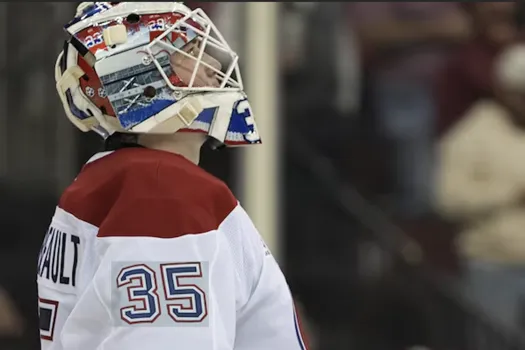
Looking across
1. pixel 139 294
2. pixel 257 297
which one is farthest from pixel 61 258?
pixel 257 297

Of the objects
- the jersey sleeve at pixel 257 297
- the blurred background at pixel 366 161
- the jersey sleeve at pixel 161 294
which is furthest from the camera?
the blurred background at pixel 366 161

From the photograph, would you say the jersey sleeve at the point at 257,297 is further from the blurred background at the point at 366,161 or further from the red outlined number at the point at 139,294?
the blurred background at the point at 366,161

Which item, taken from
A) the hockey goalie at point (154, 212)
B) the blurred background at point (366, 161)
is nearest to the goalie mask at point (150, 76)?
the hockey goalie at point (154, 212)

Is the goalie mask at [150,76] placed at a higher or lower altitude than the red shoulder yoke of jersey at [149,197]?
higher

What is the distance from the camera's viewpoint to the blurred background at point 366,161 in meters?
3.63

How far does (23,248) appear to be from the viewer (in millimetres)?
3652

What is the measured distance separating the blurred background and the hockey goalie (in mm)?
1965

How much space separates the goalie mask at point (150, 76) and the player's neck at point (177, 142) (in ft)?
0.11

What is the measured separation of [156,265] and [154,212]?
8 cm

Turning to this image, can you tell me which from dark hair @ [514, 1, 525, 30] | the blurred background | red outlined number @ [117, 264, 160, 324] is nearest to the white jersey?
red outlined number @ [117, 264, 160, 324]

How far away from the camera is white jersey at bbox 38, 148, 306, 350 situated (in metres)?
1.38

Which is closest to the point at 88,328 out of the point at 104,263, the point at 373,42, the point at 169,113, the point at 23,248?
the point at 104,263

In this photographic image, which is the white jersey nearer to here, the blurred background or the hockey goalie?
the hockey goalie

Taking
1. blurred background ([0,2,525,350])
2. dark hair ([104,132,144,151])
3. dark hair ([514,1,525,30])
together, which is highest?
dark hair ([514,1,525,30])
